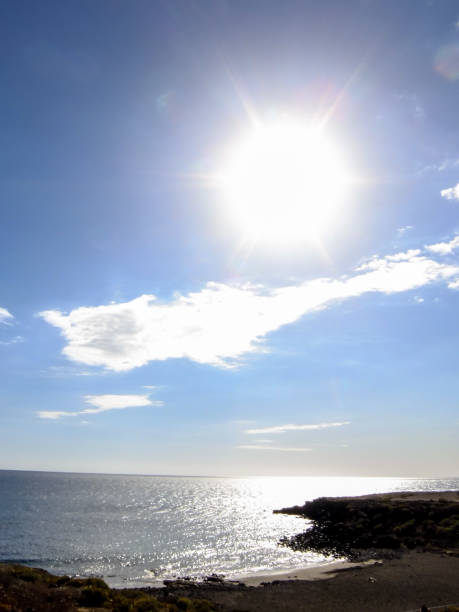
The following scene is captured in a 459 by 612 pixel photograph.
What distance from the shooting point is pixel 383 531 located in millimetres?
62156

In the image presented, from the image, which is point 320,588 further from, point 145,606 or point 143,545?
point 143,545

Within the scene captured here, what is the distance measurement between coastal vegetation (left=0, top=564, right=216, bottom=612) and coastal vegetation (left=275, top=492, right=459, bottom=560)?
2909cm

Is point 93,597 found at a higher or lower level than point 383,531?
higher

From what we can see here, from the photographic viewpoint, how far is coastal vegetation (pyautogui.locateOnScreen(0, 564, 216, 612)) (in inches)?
862

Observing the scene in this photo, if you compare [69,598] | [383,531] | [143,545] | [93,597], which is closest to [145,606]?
[93,597]

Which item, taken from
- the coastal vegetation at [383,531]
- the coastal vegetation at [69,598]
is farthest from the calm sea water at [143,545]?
the coastal vegetation at [69,598]

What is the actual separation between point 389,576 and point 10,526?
70165 millimetres

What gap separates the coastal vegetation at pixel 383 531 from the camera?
52.4 meters

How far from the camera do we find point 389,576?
124 ft

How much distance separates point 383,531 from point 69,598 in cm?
5088

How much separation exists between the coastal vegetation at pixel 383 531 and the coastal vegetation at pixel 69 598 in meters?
29.1

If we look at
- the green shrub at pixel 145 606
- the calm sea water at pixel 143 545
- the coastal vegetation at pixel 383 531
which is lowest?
the calm sea water at pixel 143 545

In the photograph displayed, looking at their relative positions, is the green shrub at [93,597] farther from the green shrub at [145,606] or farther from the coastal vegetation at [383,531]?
the coastal vegetation at [383,531]

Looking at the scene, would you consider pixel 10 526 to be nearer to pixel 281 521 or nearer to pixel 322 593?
pixel 281 521
